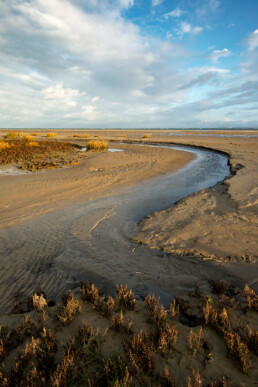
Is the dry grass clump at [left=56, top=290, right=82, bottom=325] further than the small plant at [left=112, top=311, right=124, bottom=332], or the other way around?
the dry grass clump at [left=56, top=290, right=82, bottom=325]

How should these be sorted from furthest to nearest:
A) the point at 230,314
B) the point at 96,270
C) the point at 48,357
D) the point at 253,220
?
the point at 253,220
the point at 96,270
the point at 230,314
the point at 48,357

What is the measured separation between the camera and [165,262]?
4.61 metres

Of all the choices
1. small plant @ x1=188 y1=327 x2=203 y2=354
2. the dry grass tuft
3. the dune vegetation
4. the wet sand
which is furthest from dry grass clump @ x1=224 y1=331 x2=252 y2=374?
the dry grass tuft

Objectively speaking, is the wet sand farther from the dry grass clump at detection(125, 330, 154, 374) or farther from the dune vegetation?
the dry grass clump at detection(125, 330, 154, 374)

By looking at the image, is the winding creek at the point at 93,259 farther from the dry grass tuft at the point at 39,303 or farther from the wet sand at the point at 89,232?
the dry grass tuft at the point at 39,303

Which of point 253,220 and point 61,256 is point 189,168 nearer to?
point 253,220

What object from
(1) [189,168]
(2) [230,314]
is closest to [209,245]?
(2) [230,314]

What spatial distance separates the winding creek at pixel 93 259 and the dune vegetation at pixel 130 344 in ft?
1.86

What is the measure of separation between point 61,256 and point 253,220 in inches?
220

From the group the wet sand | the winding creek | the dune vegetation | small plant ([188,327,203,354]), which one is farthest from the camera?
the wet sand

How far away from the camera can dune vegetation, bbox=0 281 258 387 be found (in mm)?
2195

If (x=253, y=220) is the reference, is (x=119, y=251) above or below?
below

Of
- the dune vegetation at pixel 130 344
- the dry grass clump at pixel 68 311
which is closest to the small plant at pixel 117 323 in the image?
the dune vegetation at pixel 130 344

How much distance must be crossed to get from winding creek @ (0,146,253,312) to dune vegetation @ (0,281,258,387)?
0.57 metres
